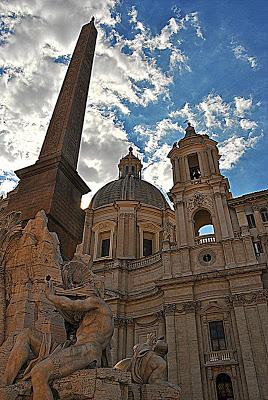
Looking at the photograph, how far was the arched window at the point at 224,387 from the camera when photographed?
19.8 meters

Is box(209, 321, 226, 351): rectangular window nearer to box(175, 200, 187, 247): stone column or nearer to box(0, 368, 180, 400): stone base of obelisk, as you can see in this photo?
box(175, 200, 187, 247): stone column

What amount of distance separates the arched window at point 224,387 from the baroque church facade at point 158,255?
0.05 m

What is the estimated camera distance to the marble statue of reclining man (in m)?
4.62

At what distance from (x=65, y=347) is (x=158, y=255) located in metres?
22.0

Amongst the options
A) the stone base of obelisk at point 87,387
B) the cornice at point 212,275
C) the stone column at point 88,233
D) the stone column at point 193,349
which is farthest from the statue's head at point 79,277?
the stone column at point 88,233

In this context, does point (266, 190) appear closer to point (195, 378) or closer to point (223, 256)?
point (223, 256)

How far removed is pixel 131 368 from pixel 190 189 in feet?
74.3

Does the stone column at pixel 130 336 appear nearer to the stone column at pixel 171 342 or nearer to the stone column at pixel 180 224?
the stone column at pixel 171 342

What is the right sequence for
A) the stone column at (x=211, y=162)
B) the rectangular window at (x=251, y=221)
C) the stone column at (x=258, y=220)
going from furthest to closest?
the stone column at (x=211, y=162)
the rectangular window at (x=251, y=221)
the stone column at (x=258, y=220)

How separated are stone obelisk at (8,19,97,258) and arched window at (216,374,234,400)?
15.9m

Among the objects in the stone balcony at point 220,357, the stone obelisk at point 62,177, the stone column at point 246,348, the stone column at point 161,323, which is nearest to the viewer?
the stone obelisk at point 62,177

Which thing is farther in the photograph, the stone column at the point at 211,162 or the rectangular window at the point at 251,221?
the stone column at the point at 211,162

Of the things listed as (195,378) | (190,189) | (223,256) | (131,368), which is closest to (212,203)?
(190,189)

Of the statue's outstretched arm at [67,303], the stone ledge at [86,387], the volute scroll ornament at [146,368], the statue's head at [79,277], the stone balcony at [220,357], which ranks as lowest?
the stone ledge at [86,387]
